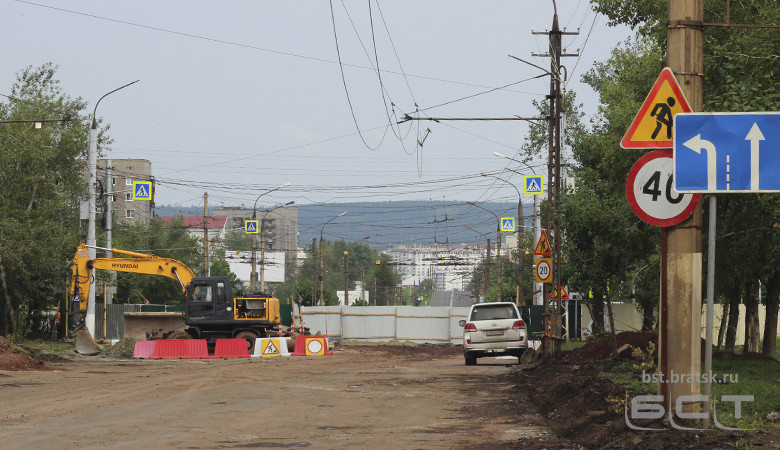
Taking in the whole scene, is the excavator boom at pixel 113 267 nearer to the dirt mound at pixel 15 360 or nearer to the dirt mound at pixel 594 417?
the dirt mound at pixel 15 360

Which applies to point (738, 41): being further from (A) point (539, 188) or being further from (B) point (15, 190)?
(B) point (15, 190)

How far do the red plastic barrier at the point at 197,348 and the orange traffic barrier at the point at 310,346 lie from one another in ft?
13.1

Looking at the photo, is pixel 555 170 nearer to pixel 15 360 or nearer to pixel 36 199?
pixel 15 360

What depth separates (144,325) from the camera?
41.7 meters

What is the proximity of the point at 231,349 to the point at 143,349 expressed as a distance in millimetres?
3262

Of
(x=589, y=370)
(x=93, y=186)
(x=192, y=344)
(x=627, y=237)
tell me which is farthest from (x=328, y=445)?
(x=93, y=186)

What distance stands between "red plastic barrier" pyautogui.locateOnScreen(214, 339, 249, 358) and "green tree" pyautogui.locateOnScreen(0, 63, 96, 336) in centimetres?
1324

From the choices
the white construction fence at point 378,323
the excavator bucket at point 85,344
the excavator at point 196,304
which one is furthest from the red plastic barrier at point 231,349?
the white construction fence at point 378,323

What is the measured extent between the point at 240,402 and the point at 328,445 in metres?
6.44

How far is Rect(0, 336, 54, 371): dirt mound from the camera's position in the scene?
86.9ft

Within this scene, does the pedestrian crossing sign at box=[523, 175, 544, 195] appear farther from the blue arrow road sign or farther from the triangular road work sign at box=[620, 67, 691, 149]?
the blue arrow road sign

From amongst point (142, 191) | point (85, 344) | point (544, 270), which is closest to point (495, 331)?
point (544, 270)

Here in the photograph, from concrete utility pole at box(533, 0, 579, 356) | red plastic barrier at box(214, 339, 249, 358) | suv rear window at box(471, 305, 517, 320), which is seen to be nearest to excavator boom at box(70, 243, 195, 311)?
red plastic barrier at box(214, 339, 249, 358)

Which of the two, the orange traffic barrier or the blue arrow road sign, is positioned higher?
the blue arrow road sign
